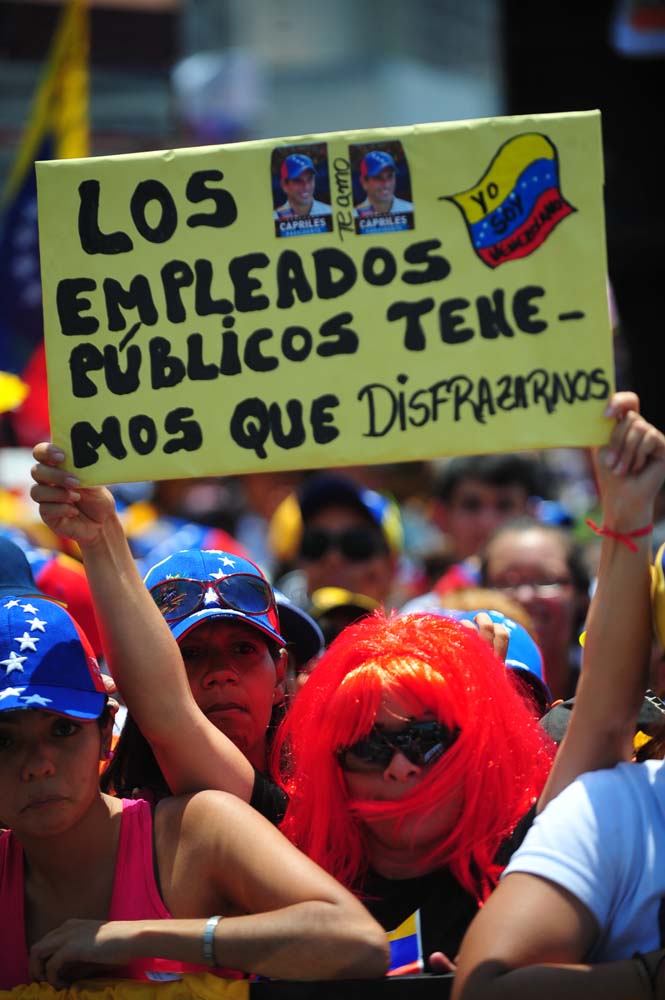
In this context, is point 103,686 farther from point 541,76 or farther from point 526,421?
point 541,76

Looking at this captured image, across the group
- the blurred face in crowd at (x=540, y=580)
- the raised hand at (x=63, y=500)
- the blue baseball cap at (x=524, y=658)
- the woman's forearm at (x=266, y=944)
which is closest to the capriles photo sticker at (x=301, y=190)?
the raised hand at (x=63, y=500)

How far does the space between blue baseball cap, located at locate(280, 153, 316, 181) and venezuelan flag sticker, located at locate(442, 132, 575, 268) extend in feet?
1.01

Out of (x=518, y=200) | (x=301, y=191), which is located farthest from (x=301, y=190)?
(x=518, y=200)

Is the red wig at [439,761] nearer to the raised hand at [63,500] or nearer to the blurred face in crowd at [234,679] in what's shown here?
the blurred face in crowd at [234,679]

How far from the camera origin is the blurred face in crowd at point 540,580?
15.6 ft

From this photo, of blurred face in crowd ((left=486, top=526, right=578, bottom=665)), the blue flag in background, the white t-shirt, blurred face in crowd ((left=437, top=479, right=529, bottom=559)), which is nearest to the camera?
the white t-shirt

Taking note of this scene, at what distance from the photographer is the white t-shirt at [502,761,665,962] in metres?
2.20

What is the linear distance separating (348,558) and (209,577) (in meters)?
2.79

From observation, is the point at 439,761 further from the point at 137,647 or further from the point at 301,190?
the point at 301,190

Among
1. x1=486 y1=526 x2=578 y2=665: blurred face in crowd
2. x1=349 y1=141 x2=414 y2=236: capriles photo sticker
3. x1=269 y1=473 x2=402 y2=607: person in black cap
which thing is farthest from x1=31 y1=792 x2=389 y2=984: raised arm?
x1=269 y1=473 x2=402 y2=607: person in black cap

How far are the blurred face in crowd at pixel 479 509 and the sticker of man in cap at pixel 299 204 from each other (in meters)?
4.37

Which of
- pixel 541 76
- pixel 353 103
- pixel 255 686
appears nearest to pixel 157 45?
pixel 353 103

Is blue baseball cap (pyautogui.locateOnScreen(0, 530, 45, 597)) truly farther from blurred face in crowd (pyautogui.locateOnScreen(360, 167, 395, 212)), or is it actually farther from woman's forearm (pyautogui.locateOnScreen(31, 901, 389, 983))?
blurred face in crowd (pyautogui.locateOnScreen(360, 167, 395, 212))

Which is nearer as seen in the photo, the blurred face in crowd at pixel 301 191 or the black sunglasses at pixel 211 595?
the blurred face in crowd at pixel 301 191
